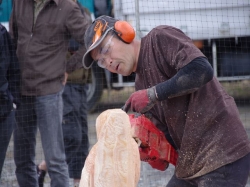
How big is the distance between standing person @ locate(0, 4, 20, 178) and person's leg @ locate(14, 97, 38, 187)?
0.31ft

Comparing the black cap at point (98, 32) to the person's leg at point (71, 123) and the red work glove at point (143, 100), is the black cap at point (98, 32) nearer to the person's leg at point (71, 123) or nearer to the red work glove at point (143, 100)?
the red work glove at point (143, 100)

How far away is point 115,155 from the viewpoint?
241cm

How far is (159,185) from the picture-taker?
546 centimetres

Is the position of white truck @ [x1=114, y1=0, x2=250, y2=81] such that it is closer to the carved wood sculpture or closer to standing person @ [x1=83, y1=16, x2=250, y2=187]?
standing person @ [x1=83, y1=16, x2=250, y2=187]

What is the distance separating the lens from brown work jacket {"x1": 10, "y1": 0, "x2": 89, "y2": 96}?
484 cm

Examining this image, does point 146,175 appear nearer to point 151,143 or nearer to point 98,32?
point 151,143

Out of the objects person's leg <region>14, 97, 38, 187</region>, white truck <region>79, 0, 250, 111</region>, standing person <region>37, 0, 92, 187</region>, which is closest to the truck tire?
white truck <region>79, 0, 250, 111</region>

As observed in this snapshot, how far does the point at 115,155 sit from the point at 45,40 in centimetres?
265

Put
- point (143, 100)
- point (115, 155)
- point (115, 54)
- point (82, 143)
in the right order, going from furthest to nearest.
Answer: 1. point (82, 143)
2. point (115, 54)
3. point (143, 100)
4. point (115, 155)

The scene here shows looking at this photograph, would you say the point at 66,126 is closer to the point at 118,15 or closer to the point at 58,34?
the point at 58,34

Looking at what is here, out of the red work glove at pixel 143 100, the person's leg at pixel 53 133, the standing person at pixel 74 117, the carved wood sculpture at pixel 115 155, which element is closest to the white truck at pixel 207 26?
the standing person at pixel 74 117

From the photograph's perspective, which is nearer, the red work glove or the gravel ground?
the red work glove

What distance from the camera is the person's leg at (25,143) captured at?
16.3ft

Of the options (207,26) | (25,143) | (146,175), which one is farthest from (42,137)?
(207,26)
